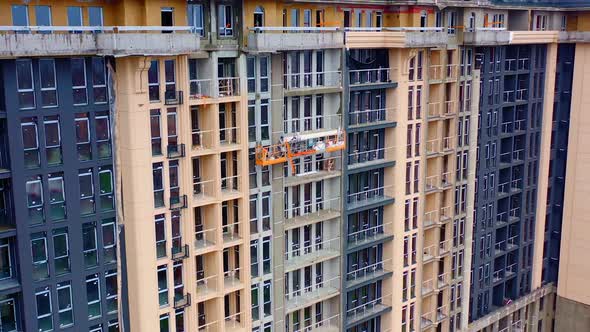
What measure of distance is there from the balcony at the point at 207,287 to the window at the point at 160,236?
13.0 feet

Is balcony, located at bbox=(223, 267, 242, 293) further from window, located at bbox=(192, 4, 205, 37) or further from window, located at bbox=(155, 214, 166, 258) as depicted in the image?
window, located at bbox=(192, 4, 205, 37)

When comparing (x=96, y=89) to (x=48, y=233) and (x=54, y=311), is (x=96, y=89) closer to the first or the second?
(x=48, y=233)

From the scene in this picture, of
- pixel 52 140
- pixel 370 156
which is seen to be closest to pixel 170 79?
pixel 52 140

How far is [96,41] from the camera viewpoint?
3328cm

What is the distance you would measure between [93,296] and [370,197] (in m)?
22.2

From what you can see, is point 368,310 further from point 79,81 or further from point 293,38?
point 79,81

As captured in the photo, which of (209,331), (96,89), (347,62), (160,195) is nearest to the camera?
(96,89)

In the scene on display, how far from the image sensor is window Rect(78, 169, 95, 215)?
1361 inches

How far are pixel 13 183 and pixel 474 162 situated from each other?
37.5 metres

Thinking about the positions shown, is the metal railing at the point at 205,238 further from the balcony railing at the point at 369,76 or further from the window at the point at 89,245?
the balcony railing at the point at 369,76

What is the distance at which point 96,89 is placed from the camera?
34.2 meters

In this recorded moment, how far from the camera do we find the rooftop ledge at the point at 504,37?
171 feet

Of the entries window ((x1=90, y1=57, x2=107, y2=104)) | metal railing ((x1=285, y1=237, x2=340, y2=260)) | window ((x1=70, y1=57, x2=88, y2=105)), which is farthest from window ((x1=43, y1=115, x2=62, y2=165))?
metal railing ((x1=285, y1=237, x2=340, y2=260))

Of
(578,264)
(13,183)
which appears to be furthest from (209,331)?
(578,264)
